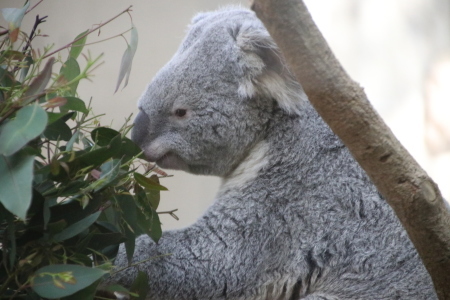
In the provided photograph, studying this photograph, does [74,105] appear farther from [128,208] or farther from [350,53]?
[350,53]

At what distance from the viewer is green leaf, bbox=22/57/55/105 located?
3.73 feet

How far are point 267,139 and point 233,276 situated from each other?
1.52 feet

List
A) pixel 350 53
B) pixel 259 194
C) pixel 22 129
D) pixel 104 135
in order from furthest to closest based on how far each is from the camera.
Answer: pixel 350 53 < pixel 259 194 < pixel 104 135 < pixel 22 129

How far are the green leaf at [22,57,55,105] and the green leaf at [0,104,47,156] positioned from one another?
0.18ft

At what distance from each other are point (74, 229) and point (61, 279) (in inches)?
5.6

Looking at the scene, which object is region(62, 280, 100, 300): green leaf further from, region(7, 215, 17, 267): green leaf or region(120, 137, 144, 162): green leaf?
region(120, 137, 144, 162): green leaf

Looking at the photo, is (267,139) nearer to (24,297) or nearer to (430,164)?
(24,297)

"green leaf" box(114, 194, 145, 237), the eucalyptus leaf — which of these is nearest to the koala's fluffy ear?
"green leaf" box(114, 194, 145, 237)

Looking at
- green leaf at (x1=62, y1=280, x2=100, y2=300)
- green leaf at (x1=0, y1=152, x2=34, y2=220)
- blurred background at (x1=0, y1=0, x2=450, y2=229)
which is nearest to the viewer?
green leaf at (x1=0, y1=152, x2=34, y2=220)

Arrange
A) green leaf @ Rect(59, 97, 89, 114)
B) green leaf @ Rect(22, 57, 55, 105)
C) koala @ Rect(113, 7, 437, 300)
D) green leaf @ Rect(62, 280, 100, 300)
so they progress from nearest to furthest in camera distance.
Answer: green leaf @ Rect(22, 57, 55, 105), green leaf @ Rect(62, 280, 100, 300), green leaf @ Rect(59, 97, 89, 114), koala @ Rect(113, 7, 437, 300)

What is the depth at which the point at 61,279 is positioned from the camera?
1.19 meters

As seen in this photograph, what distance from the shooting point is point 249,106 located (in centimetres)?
203

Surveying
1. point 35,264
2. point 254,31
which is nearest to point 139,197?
point 35,264

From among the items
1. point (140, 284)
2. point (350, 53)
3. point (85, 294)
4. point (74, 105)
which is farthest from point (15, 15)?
point (350, 53)
